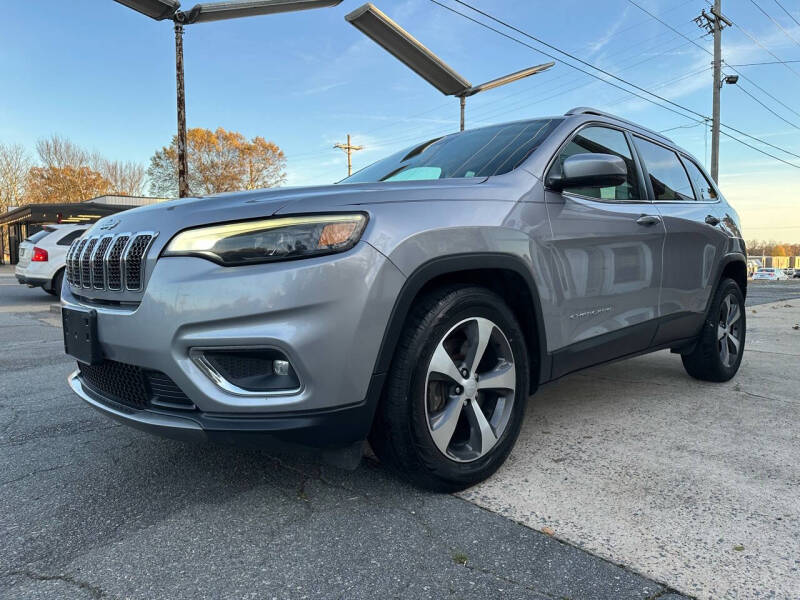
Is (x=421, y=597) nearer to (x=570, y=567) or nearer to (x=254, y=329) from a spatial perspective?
(x=570, y=567)

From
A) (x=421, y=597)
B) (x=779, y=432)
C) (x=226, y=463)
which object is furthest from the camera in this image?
(x=779, y=432)

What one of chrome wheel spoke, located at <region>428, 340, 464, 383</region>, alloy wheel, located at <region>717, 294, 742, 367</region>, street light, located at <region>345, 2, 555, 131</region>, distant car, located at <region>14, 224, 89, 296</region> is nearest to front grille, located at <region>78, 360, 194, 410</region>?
chrome wheel spoke, located at <region>428, 340, 464, 383</region>

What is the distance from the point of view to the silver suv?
1.81 metres

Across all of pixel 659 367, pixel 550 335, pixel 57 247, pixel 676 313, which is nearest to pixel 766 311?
pixel 659 367

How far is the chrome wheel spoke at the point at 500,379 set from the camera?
7.38 ft

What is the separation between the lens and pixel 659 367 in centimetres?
476

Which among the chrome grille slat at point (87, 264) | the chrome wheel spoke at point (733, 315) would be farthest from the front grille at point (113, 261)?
the chrome wheel spoke at point (733, 315)

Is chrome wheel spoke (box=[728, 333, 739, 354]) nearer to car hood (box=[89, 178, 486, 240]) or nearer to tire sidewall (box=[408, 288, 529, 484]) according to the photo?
tire sidewall (box=[408, 288, 529, 484])

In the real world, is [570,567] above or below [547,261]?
below

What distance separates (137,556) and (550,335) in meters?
1.81

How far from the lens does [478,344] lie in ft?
7.30

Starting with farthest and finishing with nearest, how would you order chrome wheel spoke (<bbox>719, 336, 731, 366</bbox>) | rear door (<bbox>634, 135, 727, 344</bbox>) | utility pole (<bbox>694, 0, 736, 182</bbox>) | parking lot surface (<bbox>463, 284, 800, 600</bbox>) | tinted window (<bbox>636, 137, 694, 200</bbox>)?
utility pole (<bbox>694, 0, 736, 182</bbox>) < chrome wheel spoke (<bbox>719, 336, 731, 366</bbox>) < tinted window (<bbox>636, 137, 694, 200</bbox>) < rear door (<bbox>634, 135, 727, 344</bbox>) < parking lot surface (<bbox>463, 284, 800, 600</bbox>)

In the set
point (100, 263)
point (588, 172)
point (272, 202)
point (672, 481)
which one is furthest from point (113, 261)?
point (672, 481)

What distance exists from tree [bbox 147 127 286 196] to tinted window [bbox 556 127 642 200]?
42.1 metres
